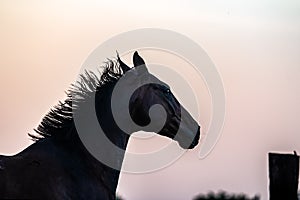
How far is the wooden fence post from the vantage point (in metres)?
3.34

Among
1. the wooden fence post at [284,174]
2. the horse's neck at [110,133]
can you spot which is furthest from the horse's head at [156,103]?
the wooden fence post at [284,174]

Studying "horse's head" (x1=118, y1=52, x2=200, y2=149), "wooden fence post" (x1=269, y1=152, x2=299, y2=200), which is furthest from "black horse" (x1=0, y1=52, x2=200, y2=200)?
"wooden fence post" (x1=269, y1=152, x2=299, y2=200)

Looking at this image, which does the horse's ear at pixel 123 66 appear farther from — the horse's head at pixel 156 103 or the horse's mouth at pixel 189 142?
the horse's mouth at pixel 189 142

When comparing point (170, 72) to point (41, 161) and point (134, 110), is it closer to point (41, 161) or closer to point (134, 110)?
point (134, 110)

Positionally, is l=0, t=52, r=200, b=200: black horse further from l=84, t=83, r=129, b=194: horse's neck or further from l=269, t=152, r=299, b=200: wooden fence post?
l=269, t=152, r=299, b=200: wooden fence post

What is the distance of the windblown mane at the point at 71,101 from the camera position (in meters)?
4.17

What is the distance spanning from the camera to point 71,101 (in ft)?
13.9

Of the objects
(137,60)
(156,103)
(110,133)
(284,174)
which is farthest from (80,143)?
(284,174)

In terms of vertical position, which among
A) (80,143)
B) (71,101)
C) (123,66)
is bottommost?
(80,143)

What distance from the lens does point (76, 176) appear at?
153 inches

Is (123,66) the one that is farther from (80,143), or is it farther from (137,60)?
(80,143)

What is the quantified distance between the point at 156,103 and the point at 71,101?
72 centimetres

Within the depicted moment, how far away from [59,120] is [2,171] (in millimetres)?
785

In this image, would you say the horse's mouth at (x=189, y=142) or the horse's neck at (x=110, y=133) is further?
the horse's mouth at (x=189, y=142)
